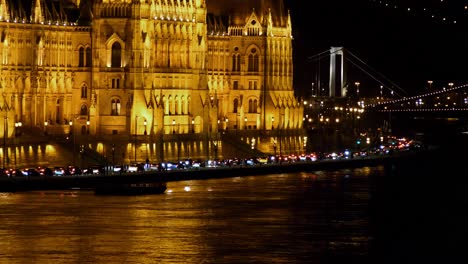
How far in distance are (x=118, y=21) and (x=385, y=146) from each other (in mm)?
30439

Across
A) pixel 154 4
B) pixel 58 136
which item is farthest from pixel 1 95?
pixel 154 4

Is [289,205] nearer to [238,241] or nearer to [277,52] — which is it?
[238,241]

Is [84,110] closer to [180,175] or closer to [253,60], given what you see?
[180,175]

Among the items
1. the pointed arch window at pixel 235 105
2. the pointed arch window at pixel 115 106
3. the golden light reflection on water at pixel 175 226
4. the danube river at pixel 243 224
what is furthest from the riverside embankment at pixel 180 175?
the pointed arch window at pixel 235 105

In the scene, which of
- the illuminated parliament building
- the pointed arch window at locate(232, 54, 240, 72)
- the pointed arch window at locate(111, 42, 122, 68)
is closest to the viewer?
the illuminated parliament building

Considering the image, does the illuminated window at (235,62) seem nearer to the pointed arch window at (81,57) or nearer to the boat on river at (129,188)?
the pointed arch window at (81,57)

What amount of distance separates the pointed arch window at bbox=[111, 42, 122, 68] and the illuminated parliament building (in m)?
0.06

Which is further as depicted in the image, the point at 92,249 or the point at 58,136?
the point at 58,136

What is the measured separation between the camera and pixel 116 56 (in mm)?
152000

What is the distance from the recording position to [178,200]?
121688 mm

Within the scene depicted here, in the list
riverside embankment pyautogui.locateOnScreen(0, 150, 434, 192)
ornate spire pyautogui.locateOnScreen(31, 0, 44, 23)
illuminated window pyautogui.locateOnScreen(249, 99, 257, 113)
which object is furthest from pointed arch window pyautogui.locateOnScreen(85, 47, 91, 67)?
illuminated window pyautogui.locateOnScreen(249, 99, 257, 113)

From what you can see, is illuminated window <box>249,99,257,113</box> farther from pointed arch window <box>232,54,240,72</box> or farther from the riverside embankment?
the riverside embankment

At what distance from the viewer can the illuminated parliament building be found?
488ft

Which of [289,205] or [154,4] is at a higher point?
[154,4]
